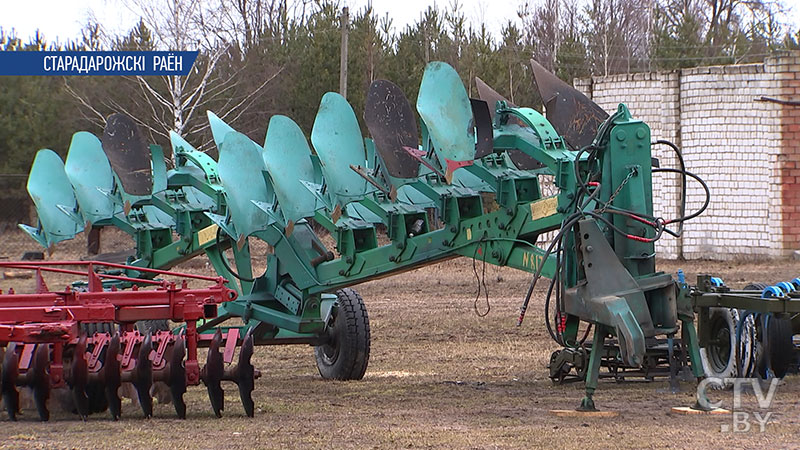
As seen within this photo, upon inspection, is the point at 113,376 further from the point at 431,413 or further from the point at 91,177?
the point at 91,177

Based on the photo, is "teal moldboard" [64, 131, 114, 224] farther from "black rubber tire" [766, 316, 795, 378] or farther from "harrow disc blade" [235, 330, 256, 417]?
"black rubber tire" [766, 316, 795, 378]

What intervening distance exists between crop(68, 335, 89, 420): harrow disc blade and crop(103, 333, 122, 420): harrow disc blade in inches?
5.3

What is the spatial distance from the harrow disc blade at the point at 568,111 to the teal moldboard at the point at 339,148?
1734 millimetres

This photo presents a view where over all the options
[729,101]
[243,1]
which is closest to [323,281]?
[729,101]

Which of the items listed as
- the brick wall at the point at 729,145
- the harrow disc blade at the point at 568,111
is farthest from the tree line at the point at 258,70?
the harrow disc blade at the point at 568,111

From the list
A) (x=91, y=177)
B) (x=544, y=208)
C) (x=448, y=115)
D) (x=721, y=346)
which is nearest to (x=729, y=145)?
(x=91, y=177)

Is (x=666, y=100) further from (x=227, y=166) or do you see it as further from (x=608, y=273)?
(x=608, y=273)

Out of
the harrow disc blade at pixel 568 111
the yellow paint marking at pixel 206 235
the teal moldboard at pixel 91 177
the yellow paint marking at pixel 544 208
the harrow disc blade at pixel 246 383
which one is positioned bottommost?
the harrow disc blade at pixel 246 383

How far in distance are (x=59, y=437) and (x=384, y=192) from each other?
3.62m

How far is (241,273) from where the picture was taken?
36.9ft

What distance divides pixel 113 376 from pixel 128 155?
519 cm

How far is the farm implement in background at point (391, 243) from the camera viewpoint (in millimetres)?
7766

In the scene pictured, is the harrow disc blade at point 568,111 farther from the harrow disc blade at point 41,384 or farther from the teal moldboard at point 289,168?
the harrow disc blade at point 41,384

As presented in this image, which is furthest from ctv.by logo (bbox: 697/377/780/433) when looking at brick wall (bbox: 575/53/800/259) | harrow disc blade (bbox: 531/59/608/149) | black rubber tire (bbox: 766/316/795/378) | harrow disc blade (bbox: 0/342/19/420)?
brick wall (bbox: 575/53/800/259)
